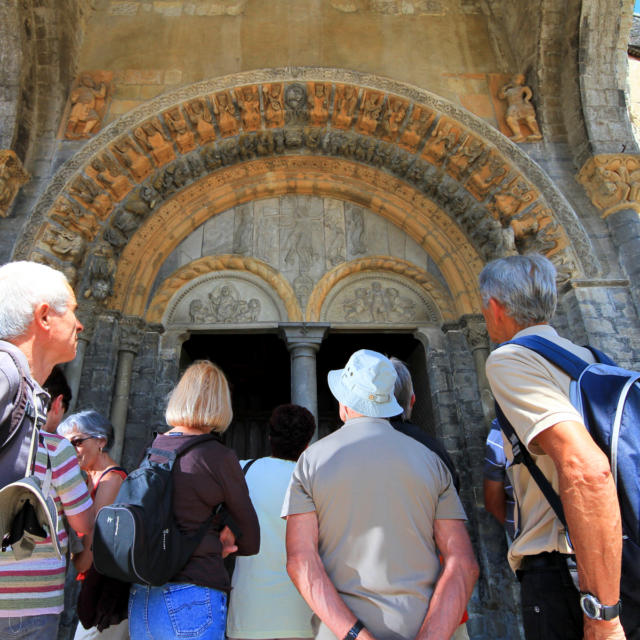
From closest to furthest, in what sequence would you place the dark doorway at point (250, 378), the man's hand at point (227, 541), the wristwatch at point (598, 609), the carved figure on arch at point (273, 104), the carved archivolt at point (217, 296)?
the wristwatch at point (598, 609) → the man's hand at point (227, 541) → the carved archivolt at point (217, 296) → the carved figure on arch at point (273, 104) → the dark doorway at point (250, 378)

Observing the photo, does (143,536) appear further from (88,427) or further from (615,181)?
Answer: (615,181)

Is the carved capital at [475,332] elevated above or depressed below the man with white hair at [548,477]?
above

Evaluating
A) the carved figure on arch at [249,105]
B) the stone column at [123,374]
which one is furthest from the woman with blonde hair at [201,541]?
the carved figure on arch at [249,105]

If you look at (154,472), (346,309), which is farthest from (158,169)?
(154,472)

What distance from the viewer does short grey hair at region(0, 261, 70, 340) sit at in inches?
65.9

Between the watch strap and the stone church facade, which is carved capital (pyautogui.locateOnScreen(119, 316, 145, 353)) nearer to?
the stone church facade

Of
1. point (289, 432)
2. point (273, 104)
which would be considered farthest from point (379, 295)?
point (289, 432)

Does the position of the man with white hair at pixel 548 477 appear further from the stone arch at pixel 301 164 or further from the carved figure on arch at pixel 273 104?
the carved figure on arch at pixel 273 104

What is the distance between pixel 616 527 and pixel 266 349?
7063mm

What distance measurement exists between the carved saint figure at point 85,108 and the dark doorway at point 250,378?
318 cm

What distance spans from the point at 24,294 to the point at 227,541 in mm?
1096

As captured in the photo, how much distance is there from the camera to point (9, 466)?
4.58 ft

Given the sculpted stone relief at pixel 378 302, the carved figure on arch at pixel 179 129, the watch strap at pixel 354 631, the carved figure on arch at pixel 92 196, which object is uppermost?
the carved figure on arch at pixel 179 129

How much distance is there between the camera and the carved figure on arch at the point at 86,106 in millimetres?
5535
